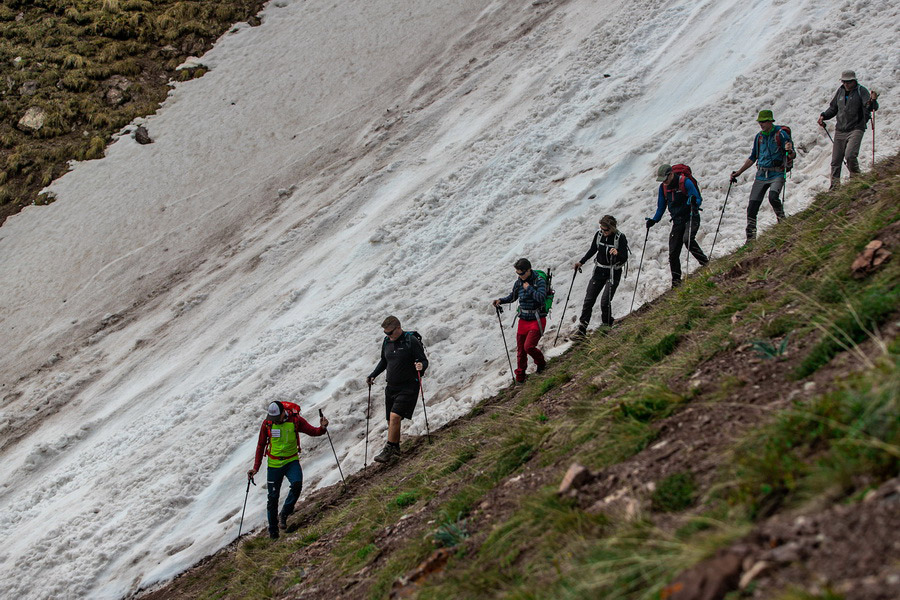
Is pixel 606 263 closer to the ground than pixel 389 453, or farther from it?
farther from it

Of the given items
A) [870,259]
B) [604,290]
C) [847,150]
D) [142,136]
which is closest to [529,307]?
[604,290]

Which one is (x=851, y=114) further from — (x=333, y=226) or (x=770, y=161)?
(x=333, y=226)

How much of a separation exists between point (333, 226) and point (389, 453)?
1114 centimetres

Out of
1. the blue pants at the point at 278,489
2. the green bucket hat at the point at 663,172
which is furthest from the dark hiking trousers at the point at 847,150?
the blue pants at the point at 278,489

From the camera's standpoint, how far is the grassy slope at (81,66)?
27.9 meters

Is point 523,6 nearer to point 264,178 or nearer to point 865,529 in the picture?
point 264,178

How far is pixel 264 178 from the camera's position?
84.4 ft

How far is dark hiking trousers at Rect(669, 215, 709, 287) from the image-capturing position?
11.5 metres

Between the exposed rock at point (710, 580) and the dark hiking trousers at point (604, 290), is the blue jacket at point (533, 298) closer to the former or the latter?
the dark hiking trousers at point (604, 290)

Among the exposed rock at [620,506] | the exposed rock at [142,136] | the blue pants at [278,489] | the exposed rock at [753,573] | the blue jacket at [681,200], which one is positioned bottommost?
the blue pants at [278,489]

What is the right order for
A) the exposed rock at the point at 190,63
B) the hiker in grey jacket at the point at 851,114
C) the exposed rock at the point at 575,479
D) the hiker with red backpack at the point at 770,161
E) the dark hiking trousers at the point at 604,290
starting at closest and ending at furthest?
1. the exposed rock at the point at 575,479
2. the hiker with red backpack at the point at 770,161
3. the hiker in grey jacket at the point at 851,114
4. the dark hiking trousers at the point at 604,290
5. the exposed rock at the point at 190,63

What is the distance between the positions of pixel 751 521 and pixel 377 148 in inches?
850

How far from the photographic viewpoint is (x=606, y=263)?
11.5 meters

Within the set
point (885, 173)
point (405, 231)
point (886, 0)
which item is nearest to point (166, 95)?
point (405, 231)
